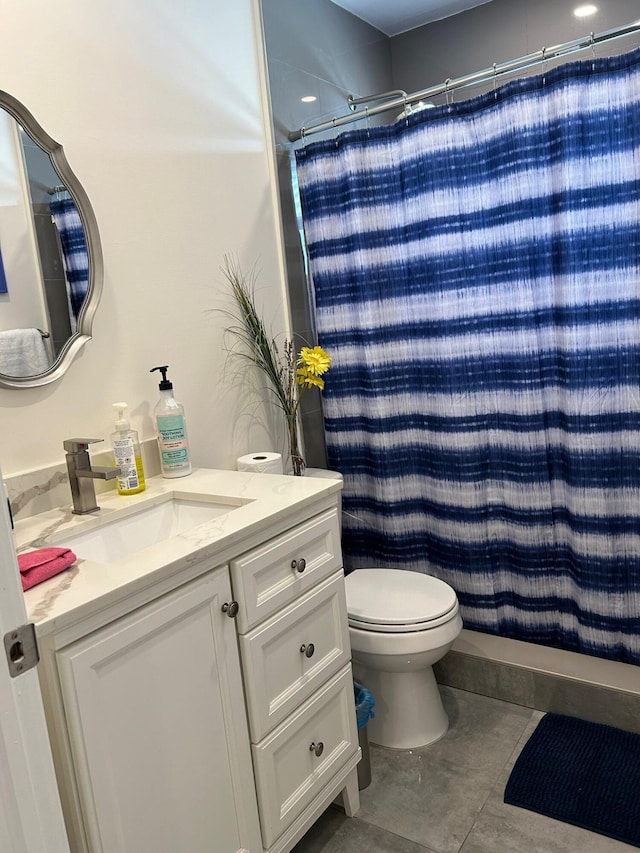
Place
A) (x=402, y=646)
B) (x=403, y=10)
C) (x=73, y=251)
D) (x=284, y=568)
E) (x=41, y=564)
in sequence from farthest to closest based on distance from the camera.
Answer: (x=403, y=10)
(x=402, y=646)
(x=73, y=251)
(x=284, y=568)
(x=41, y=564)

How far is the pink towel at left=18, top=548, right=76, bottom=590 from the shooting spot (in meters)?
1.06

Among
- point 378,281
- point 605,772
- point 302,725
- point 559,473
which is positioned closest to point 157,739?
point 302,725

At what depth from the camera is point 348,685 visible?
5.37 ft

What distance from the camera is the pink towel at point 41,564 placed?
1064 mm

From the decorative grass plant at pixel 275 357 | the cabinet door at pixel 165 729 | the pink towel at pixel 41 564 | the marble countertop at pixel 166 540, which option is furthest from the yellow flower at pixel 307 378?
the pink towel at pixel 41 564

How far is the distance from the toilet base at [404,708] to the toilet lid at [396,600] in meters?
0.17

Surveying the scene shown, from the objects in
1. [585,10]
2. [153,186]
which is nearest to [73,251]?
[153,186]

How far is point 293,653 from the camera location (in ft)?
4.75

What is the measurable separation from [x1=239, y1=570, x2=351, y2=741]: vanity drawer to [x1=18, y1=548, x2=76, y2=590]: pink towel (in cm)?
38

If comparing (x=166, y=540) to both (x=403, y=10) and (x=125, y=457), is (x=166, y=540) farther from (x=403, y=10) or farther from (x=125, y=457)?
(x=403, y=10)

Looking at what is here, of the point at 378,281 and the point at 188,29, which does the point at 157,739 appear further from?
the point at 188,29

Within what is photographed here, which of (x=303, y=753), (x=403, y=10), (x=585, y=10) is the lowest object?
(x=303, y=753)

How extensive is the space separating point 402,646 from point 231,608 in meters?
0.72

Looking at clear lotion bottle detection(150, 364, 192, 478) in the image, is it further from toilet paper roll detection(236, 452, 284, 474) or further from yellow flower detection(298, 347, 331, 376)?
yellow flower detection(298, 347, 331, 376)
